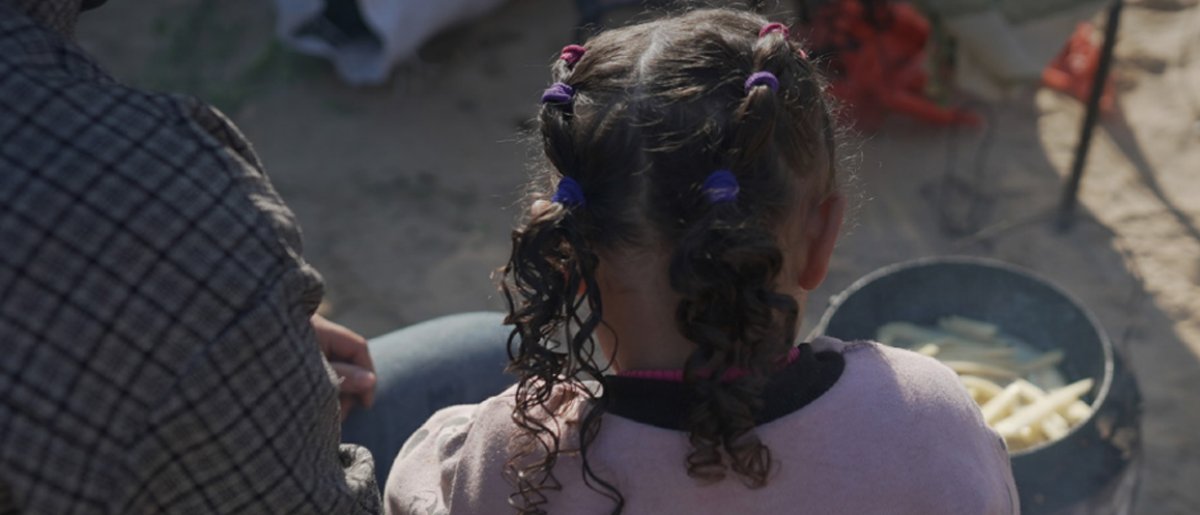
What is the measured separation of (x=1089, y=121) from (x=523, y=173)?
1793 millimetres

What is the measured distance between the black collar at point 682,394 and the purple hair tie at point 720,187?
21 cm

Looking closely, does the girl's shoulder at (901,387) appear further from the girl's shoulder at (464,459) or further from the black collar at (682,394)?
the girl's shoulder at (464,459)

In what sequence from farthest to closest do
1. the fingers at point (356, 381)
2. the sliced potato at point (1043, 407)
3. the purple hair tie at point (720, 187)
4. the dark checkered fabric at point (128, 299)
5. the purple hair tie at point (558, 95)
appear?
the sliced potato at point (1043, 407) → the fingers at point (356, 381) → the purple hair tie at point (558, 95) → the purple hair tie at point (720, 187) → the dark checkered fabric at point (128, 299)

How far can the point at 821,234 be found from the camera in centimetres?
141

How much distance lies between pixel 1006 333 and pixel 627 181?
5.02 ft

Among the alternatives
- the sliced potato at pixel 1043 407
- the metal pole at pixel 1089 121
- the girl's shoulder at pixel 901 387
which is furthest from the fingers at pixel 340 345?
the metal pole at pixel 1089 121

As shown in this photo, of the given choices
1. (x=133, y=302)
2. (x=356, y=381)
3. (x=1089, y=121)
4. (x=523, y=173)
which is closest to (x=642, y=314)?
(x=133, y=302)

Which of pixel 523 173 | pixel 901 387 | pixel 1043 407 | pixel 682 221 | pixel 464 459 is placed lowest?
pixel 523 173

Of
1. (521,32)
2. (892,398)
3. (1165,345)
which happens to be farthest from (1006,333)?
(521,32)

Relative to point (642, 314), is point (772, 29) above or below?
above

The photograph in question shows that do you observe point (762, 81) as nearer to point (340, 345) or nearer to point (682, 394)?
point (682, 394)

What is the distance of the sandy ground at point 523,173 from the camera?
350 centimetres

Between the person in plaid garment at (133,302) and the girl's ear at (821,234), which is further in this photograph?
the girl's ear at (821,234)

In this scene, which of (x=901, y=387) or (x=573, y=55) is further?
(x=573, y=55)
